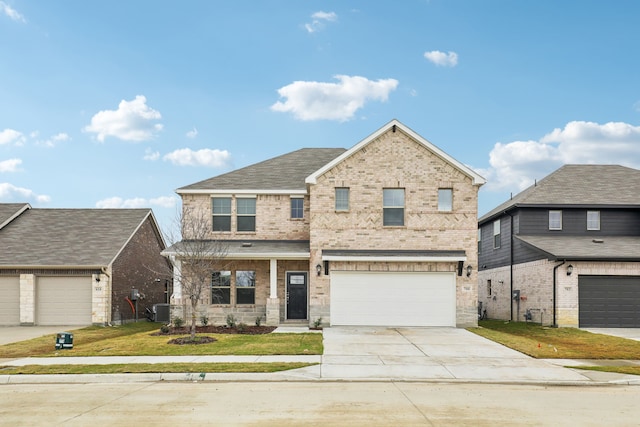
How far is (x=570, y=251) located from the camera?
2436 centimetres

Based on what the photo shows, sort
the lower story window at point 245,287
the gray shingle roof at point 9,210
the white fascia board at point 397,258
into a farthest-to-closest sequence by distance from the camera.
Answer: the gray shingle roof at point 9,210, the lower story window at point 245,287, the white fascia board at point 397,258

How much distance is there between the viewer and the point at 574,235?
89.5ft

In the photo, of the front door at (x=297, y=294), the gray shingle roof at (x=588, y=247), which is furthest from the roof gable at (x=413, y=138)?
the gray shingle roof at (x=588, y=247)

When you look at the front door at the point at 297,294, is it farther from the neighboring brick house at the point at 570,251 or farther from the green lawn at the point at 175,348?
the neighboring brick house at the point at 570,251

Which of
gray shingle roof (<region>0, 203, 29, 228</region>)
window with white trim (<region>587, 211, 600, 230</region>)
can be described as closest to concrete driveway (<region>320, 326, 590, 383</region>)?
window with white trim (<region>587, 211, 600, 230</region>)

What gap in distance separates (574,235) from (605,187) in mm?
3645

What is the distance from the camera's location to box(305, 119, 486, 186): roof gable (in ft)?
76.3

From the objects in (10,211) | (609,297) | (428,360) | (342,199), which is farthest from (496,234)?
(10,211)

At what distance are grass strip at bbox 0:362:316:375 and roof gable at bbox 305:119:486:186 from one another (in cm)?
1089

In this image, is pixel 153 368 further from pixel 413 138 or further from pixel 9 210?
pixel 9 210

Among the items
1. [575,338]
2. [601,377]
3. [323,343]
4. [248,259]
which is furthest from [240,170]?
[601,377]

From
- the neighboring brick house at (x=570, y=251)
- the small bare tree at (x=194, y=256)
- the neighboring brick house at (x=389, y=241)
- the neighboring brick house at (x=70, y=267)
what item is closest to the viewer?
the small bare tree at (x=194, y=256)

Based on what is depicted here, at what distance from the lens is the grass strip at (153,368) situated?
13.2 meters

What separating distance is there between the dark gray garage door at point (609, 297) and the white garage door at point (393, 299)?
608cm
